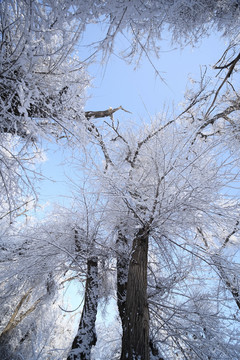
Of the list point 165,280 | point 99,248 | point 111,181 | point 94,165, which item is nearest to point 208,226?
point 165,280

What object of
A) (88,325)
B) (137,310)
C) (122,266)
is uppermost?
(122,266)

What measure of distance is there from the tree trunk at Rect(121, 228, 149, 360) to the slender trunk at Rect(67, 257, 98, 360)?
44.5 inches

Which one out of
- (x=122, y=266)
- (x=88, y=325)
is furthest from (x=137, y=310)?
(x=122, y=266)

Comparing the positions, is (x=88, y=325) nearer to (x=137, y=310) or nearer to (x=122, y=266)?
Answer: (x=122, y=266)

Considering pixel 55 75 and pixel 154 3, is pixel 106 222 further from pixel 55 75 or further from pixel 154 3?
pixel 154 3

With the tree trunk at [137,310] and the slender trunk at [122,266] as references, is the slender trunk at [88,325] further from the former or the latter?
the tree trunk at [137,310]

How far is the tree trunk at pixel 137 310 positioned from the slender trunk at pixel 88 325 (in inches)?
44.5

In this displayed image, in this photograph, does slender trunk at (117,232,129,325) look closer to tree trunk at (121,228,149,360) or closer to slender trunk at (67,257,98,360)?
slender trunk at (67,257,98,360)

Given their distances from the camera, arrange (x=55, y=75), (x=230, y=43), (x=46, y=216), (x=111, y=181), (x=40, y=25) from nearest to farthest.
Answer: (x=40, y=25), (x=55, y=75), (x=230, y=43), (x=111, y=181), (x=46, y=216)

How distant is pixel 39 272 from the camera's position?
156 inches

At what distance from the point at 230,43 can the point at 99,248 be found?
4617 millimetres

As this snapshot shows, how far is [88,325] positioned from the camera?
3.50 metres

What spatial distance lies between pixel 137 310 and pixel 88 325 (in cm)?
141

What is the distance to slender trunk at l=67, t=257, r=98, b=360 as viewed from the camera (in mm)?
3144
